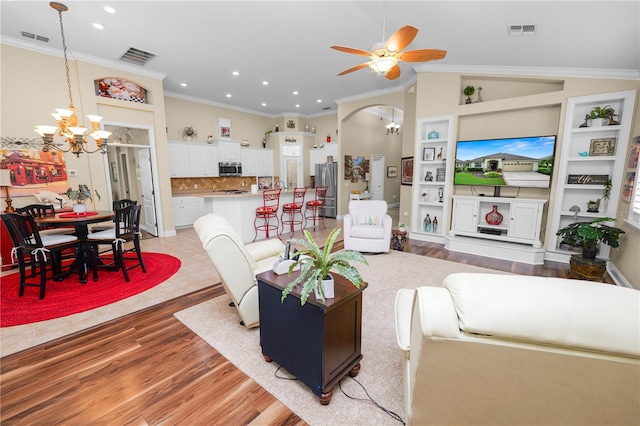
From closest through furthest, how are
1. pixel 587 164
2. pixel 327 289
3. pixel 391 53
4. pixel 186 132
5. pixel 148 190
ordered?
pixel 327 289 → pixel 391 53 → pixel 587 164 → pixel 148 190 → pixel 186 132

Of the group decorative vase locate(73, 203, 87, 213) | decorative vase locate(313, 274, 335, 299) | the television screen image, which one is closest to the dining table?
decorative vase locate(73, 203, 87, 213)

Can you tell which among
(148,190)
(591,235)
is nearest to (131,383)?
(148,190)

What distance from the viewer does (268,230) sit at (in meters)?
5.70

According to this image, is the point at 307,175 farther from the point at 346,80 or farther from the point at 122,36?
the point at 122,36

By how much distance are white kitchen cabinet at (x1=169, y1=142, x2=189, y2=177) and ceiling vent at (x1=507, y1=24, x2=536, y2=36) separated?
6.96m

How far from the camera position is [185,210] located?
673 cm

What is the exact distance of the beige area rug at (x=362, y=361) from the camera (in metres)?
1.60

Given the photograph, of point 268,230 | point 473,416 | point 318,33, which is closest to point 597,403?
point 473,416

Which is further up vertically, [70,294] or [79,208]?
[79,208]

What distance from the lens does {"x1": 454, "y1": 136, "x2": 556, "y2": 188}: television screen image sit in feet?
14.1

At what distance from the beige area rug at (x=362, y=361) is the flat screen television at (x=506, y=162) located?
246 cm

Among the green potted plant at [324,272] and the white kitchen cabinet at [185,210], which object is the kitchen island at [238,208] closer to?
the white kitchen cabinet at [185,210]

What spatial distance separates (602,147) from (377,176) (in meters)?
5.86

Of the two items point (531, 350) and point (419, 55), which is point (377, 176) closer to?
point (419, 55)
